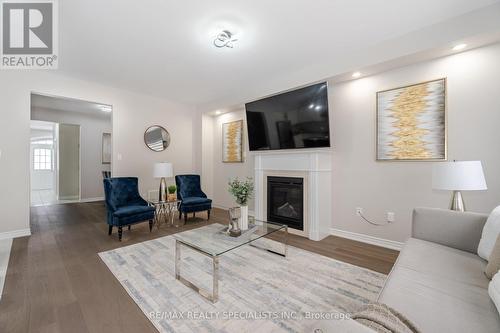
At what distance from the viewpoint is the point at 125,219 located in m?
3.09

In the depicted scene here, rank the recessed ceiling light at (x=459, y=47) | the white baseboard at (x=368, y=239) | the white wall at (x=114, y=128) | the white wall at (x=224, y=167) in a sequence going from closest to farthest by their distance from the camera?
the recessed ceiling light at (x=459, y=47)
the white baseboard at (x=368, y=239)
the white wall at (x=114, y=128)
the white wall at (x=224, y=167)

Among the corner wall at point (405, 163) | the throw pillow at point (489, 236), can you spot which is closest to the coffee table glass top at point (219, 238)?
the corner wall at point (405, 163)

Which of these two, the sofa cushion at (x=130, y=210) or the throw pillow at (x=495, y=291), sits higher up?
the throw pillow at (x=495, y=291)

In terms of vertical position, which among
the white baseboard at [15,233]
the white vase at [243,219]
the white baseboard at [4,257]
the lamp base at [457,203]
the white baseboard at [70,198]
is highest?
the lamp base at [457,203]

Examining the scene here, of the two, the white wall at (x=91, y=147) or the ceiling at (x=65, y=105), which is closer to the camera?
the ceiling at (x=65, y=105)

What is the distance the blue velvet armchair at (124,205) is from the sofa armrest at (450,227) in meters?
3.48

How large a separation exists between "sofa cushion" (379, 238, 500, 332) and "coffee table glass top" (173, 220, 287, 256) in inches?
47.6

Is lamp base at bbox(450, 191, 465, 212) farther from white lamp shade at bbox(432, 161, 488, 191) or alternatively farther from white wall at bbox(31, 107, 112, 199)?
white wall at bbox(31, 107, 112, 199)

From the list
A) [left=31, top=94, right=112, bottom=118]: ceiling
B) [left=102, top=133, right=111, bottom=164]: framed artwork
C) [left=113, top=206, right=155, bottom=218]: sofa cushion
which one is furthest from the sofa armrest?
[left=102, top=133, right=111, bottom=164]: framed artwork

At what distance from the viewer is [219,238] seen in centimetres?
220

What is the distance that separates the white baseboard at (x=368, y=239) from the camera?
9.14ft

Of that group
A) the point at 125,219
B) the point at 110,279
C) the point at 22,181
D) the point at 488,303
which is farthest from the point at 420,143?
the point at 22,181

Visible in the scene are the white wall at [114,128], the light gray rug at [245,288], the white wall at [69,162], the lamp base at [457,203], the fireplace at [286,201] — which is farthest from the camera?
the white wall at [69,162]

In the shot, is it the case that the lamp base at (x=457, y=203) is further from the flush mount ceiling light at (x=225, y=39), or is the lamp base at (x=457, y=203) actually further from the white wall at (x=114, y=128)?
the white wall at (x=114, y=128)
